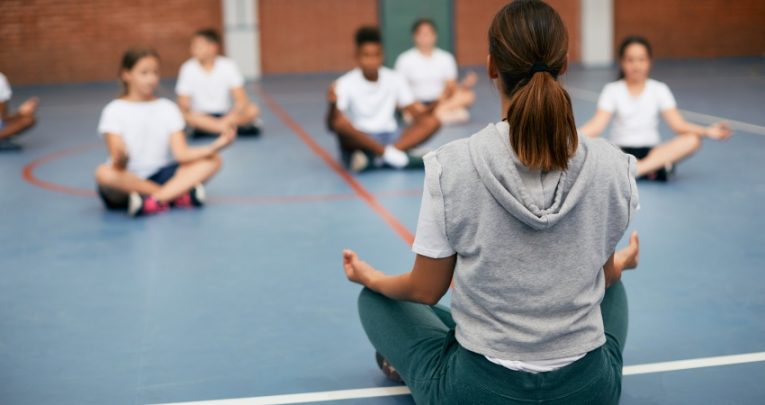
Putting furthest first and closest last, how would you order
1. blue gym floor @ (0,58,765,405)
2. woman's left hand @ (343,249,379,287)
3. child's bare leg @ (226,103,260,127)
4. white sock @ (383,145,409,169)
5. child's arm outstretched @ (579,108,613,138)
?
child's bare leg @ (226,103,260,127)
white sock @ (383,145,409,169)
child's arm outstretched @ (579,108,613,138)
blue gym floor @ (0,58,765,405)
woman's left hand @ (343,249,379,287)

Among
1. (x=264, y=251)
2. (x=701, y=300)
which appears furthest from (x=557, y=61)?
(x=264, y=251)

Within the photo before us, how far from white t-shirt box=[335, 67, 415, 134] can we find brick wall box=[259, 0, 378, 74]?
6.88m

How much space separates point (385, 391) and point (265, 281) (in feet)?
3.99

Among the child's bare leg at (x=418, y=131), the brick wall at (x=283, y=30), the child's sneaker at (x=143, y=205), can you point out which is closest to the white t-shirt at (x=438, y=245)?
the child's sneaker at (x=143, y=205)

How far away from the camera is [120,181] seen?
4934 mm

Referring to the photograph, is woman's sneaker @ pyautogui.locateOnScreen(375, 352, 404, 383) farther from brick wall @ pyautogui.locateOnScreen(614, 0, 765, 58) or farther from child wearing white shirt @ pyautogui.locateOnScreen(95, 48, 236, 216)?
brick wall @ pyautogui.locateOnScreen(614, 0, 765, 58)

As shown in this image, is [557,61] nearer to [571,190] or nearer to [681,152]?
[571,190]

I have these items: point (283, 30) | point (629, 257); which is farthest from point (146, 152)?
point (283, 30)

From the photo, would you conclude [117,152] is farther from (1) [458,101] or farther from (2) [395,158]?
(1) [458,101]

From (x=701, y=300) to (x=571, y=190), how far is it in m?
1.68

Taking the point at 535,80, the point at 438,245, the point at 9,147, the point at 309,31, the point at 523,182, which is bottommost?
the point at 9,147

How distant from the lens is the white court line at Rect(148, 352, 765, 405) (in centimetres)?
255

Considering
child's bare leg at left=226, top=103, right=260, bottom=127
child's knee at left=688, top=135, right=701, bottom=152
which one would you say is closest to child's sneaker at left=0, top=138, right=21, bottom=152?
child's bare leg at left=226, top=103, right=260, bottom=127

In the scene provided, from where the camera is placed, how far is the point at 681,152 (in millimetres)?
5375
